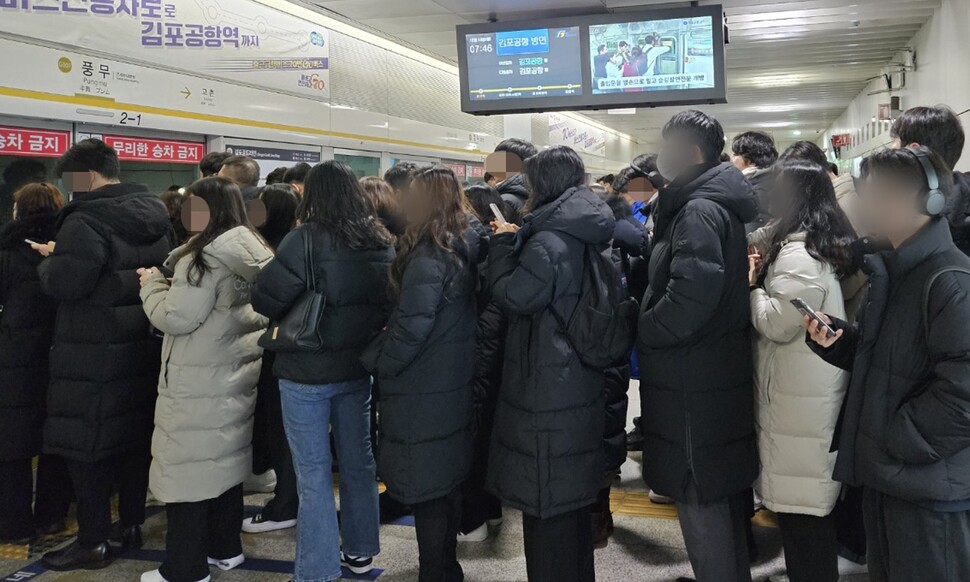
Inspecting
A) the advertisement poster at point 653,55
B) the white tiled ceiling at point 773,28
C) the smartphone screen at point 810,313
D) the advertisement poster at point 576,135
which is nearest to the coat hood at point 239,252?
the smartphone screen at point 810,313

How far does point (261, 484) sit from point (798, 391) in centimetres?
305

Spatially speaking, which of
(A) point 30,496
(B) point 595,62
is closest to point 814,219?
(A) point 30,496

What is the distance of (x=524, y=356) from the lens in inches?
102

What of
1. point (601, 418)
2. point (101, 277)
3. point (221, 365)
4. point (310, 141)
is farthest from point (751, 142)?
point (310, 141)

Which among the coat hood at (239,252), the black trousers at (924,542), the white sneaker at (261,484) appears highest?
the coat hood at (239,252)

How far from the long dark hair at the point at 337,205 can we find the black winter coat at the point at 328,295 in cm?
3

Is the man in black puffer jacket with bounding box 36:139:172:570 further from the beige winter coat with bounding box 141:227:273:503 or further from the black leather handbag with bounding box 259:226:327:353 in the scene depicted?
the black leather handbag with bounding box 259:226:327:353

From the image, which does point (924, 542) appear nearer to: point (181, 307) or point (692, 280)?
point (692, 280)

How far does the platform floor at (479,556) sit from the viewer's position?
319cm

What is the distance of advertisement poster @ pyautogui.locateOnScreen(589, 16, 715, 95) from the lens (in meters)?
5.80

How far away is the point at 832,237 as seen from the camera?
2504 mm

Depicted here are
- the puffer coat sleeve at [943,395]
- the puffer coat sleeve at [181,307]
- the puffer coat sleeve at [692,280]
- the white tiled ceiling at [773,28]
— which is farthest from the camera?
the white tiled ceiling at [773,28]

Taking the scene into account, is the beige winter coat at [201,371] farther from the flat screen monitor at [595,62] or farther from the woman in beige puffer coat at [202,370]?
the flat screen monitor at [595,62]

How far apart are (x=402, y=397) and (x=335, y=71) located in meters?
5.43
